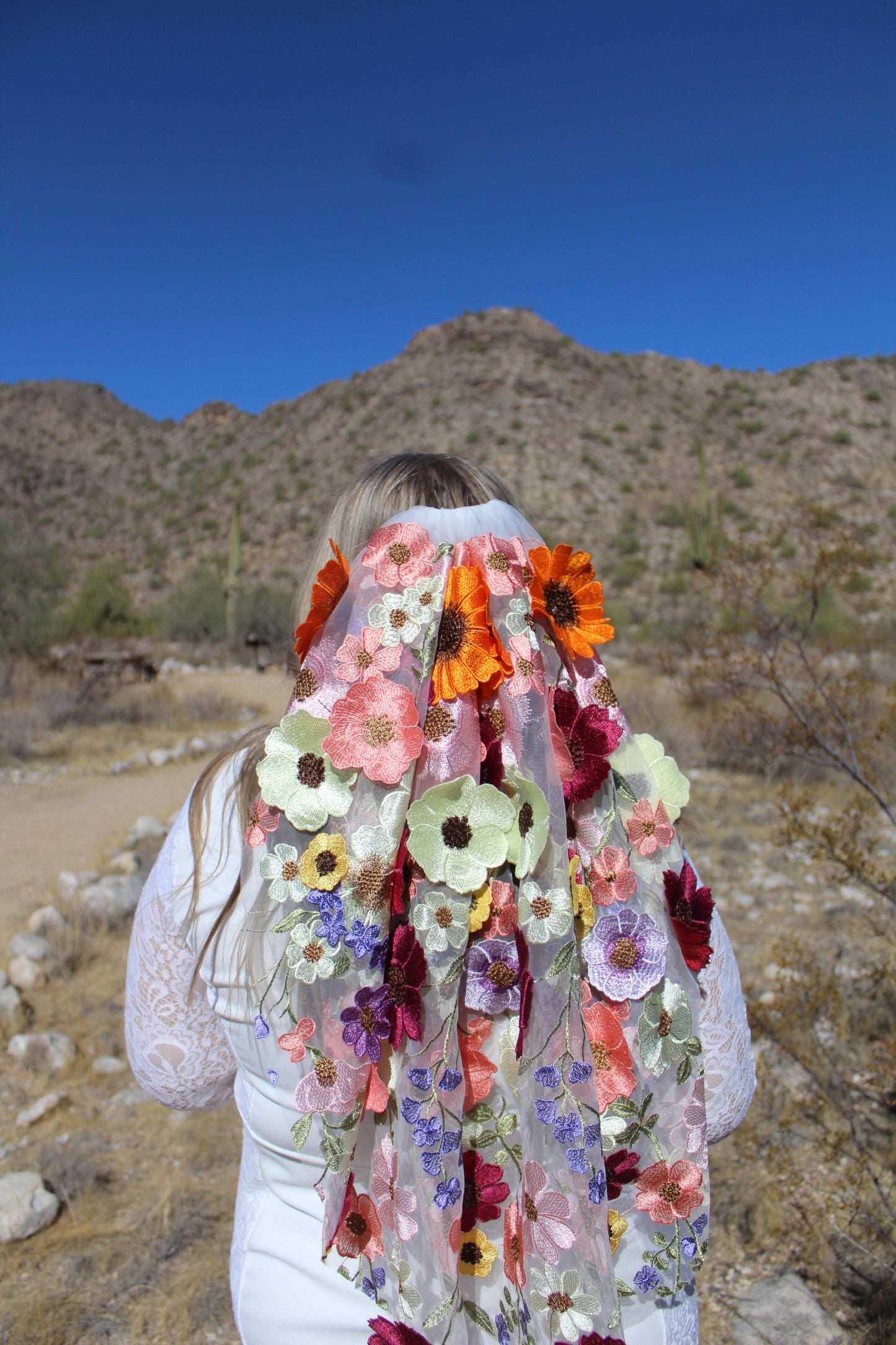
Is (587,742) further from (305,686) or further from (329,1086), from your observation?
(329,1086)

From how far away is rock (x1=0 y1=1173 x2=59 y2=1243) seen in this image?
249cm

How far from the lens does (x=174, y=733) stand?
9.89m

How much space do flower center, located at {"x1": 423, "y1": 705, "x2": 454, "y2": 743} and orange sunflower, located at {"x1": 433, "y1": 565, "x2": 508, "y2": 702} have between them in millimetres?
14

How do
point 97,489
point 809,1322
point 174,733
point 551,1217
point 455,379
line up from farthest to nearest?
point 97,489 → point 455,379 → point 174,733 → point 809,1322 → point 551,1217

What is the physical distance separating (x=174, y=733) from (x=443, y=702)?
9556 mm

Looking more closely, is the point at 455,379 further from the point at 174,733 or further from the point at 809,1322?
the point at 809,1322

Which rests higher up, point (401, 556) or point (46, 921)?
point (401, 556)

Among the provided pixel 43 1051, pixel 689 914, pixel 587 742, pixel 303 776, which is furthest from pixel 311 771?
pixel 43 1051

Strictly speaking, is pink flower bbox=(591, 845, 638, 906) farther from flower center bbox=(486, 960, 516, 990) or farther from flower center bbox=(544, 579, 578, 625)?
flower center bbox=(544, 579, 578, 625)

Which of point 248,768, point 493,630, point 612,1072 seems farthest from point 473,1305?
point 493,630

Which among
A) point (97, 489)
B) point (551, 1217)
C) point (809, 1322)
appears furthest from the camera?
point (97, 489)

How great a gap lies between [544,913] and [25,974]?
397 centimetres

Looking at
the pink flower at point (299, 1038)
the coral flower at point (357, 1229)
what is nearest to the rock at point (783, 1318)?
the coral flower at point (357, 1229)

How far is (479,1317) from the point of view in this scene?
1.02 meters
